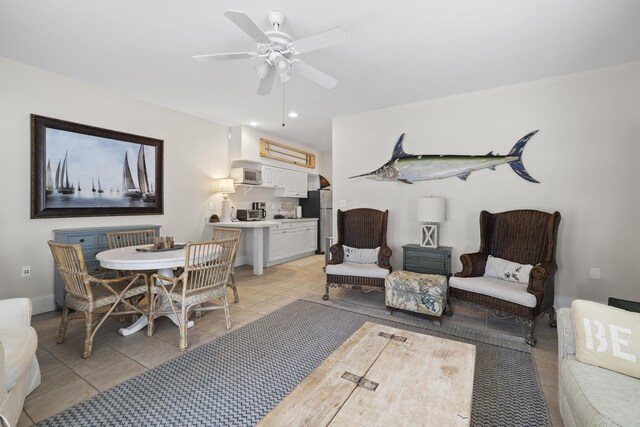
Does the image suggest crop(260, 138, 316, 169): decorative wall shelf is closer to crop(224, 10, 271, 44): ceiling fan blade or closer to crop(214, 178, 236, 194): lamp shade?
crop(214, 178, 236, 194): lamp shade

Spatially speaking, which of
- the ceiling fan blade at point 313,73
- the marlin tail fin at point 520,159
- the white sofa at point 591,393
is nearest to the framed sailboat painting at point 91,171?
the ceiling fan blade at point 313,73

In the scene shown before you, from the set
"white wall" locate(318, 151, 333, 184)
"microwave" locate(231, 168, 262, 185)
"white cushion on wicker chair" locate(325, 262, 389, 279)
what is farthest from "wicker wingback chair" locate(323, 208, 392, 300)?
"white wall" locate(318, 151, 333, 184)

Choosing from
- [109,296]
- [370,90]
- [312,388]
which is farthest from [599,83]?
[109,296]

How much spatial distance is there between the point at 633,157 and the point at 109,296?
4.97m

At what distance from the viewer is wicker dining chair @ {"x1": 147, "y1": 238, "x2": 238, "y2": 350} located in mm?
2326

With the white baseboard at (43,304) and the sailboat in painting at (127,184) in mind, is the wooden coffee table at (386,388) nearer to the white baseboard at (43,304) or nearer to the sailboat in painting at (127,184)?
the white baseboard at (43,304)

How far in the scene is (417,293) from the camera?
280 centimetres

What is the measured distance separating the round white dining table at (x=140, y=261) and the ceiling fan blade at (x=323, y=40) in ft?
6.20

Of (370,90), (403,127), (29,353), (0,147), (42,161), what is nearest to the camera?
(29,353)

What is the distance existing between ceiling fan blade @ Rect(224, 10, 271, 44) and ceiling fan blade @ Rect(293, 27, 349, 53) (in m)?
0.23

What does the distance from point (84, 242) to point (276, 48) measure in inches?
115

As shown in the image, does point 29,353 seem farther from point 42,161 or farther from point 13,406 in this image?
point 42,161

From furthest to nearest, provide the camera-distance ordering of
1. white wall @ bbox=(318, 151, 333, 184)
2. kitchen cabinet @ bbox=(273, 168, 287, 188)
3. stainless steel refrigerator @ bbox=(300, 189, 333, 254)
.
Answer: white wall @ bbox=(318, 151, 333, 184) → stainless steel refrigerator @ bbox=(300, 189, 333, 254) → kitchen cabinet @ bbox=(273, 168, 287, 188)

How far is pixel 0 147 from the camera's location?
9.13ft
